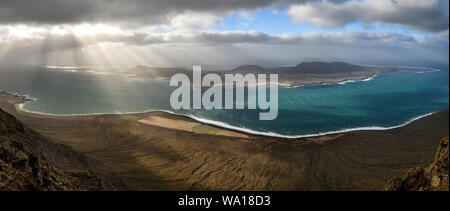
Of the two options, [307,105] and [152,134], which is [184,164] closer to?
[152,134]

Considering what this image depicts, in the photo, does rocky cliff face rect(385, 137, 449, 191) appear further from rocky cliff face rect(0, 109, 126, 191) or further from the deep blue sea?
the deep blue sea

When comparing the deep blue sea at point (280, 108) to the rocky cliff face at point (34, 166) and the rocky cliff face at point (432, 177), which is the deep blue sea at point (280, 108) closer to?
the rocky cliff face at point (34, 166)

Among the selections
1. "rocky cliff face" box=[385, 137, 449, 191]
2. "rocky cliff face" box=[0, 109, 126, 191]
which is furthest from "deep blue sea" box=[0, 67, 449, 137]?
"rocky cliff face" box=[385, 137, 449, 191]

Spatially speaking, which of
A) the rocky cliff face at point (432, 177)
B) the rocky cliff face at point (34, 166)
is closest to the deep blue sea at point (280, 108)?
the rocky cliff face at point (34, 166)

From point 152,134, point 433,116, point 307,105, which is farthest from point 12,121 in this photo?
point 433,116

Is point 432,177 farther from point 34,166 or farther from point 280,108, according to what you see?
point 280,108
